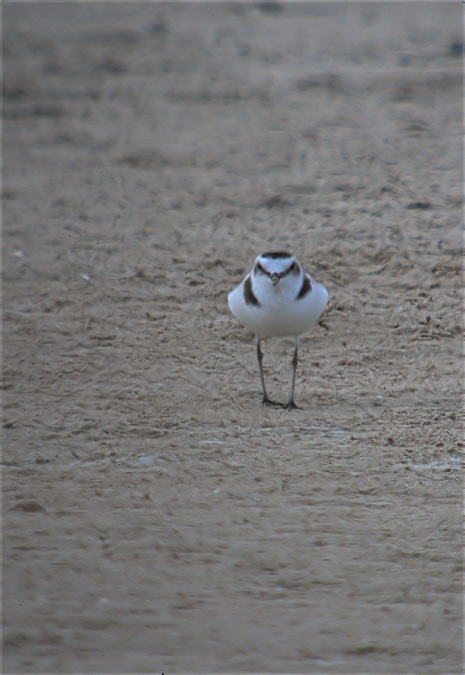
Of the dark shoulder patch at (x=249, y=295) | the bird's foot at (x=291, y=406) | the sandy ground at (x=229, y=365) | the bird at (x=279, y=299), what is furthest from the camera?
the bird's foot at (x=291, y=406)

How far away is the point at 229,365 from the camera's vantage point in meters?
6.05

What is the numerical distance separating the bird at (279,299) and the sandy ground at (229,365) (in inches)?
22.5

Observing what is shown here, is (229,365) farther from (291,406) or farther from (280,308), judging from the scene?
(280,308)

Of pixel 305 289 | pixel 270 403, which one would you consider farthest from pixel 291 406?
pixel 305 289

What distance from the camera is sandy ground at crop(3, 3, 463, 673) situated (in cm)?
363

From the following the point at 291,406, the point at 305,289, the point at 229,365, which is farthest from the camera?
the point at 229,365

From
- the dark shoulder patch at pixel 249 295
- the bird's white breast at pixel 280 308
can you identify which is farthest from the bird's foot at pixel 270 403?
the dark shoulder patch at pixel 249 295

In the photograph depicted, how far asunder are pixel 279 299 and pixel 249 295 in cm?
25

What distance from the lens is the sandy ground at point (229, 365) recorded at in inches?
143

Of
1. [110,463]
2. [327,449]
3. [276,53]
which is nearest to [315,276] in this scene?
[327,449]

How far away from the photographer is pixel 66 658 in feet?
11.1

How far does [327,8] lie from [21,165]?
7145 mm

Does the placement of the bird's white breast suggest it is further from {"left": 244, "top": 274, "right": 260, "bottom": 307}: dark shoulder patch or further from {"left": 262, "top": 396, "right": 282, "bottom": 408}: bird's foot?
{"left": 262, "top": 396, "right": 282, "bottom": 408}: bird's foot

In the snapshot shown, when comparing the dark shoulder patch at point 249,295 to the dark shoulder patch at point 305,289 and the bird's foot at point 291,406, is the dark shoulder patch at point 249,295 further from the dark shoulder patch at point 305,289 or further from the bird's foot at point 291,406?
the bird's foot at point 291,406
